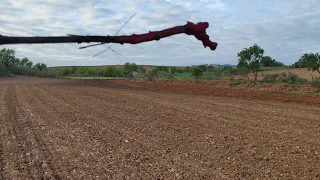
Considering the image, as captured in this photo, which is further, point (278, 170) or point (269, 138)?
point (269, 138)

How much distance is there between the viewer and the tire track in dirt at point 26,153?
554 cm

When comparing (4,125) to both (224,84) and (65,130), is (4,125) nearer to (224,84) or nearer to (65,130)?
(65,130)

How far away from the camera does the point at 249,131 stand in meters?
9.37

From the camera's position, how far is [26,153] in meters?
6.76

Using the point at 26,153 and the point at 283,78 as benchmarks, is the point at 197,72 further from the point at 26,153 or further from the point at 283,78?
the point at 26,153

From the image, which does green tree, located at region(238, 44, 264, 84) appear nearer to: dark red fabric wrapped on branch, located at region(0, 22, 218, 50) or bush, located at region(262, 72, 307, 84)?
bush, located at region(262, 72, 307, 84)

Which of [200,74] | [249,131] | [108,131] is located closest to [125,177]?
[108,131]

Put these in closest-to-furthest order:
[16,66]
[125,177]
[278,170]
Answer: [125,177], [278,170], [16,66]

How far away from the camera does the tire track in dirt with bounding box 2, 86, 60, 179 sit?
554 cm

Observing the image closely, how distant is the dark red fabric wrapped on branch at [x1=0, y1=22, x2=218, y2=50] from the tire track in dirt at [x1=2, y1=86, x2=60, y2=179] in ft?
13.9

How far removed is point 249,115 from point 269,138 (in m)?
4.11

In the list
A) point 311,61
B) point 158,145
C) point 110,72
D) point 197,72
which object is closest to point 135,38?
point 158,145

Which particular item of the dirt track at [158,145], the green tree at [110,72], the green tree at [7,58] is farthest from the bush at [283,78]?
the green tree at [7,58]

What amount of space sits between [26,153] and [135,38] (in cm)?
588
